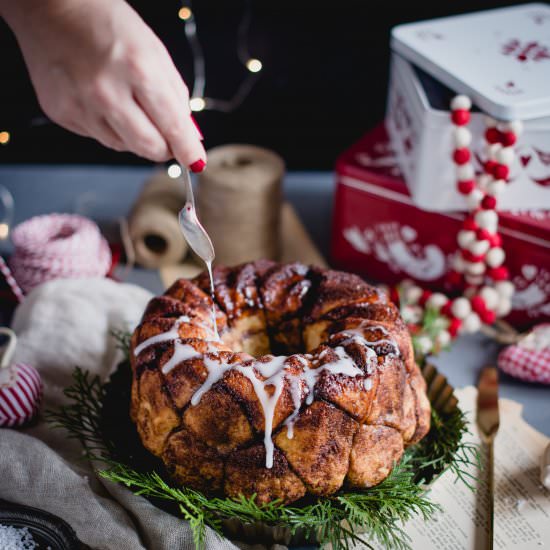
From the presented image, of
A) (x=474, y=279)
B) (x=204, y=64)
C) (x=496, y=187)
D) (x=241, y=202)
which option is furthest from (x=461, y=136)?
(x=204, y=64)

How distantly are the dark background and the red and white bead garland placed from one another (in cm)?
71

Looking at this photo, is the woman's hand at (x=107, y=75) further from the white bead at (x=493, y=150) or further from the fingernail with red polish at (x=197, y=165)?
the white bead at (x=493, y=150)

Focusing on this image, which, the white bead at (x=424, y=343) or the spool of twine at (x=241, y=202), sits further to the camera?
the spool of twine at (x=241, y=202)

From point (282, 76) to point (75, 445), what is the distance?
4.61 feet

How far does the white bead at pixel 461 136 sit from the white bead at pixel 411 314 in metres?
0.42

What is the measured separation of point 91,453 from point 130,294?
0.55 m

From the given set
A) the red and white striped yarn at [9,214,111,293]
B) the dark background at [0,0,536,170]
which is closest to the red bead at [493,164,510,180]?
the dark background at [0,0,536,170]

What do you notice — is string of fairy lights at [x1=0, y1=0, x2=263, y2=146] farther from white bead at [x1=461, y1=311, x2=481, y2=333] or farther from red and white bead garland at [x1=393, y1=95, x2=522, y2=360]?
white bead at [x1=461, y1=311, x2=481, y2=333]

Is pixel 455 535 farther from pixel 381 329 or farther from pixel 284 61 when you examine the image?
pixel 284 61

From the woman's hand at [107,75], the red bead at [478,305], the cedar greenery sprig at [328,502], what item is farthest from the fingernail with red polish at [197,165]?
the red bead at [478,305]

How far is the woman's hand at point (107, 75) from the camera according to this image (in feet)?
3.14

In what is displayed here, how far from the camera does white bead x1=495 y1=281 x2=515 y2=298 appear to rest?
5.45 feet

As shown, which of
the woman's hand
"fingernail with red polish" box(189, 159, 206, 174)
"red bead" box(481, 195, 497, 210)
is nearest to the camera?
the woman's hand

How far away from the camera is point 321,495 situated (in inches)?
42.7
